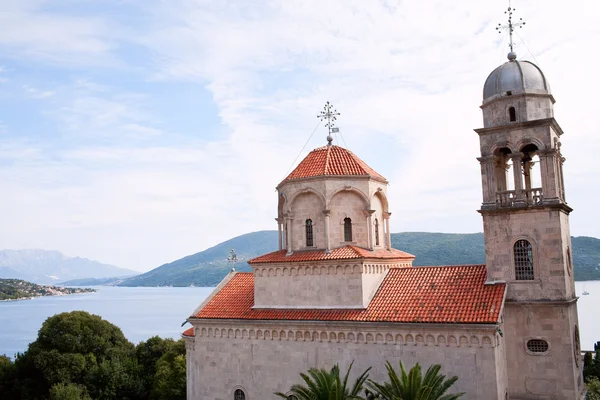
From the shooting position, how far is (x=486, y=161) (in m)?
19.3

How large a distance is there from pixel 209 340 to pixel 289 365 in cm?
404

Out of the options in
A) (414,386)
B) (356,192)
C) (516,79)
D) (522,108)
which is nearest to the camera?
(414,386)

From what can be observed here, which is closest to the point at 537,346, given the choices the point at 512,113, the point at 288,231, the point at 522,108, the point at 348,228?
the point at 348,228

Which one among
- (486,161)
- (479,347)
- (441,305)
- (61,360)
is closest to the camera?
(479,347)

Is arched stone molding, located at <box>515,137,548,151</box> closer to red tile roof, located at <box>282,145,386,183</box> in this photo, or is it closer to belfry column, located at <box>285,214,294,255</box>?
red tile roof, located at <box>282,145,386,183</box>

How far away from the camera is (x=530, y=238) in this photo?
18.3 meters

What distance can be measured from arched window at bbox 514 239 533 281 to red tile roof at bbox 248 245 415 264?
4.84 metres

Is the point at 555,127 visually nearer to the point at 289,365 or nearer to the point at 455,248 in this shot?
the point at 289,365

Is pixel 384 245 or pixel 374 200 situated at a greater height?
pixel 374 200

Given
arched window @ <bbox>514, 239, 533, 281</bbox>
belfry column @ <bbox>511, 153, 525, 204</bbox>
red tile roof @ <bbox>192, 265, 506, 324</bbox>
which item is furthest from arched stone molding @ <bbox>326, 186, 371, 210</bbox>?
arched window @ <bbox>514, 239, 533, 281</bbox>

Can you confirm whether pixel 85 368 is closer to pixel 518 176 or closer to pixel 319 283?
pixel 319 283

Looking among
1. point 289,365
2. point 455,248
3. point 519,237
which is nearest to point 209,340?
point 289,365

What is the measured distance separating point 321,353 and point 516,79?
12782 millimetres

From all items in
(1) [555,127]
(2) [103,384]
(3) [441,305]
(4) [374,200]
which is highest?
(1) [555,127]
